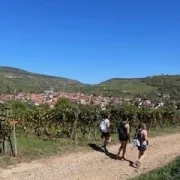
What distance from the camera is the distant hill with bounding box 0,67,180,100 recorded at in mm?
94000

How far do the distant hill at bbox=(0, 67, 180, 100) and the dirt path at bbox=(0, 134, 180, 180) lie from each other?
6690 centimetres

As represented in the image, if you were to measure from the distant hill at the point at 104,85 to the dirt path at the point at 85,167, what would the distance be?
219 feet

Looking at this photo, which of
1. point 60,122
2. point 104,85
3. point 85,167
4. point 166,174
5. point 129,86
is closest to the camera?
point 166,174

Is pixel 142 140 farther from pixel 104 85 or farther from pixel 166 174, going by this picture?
pixel 104 85

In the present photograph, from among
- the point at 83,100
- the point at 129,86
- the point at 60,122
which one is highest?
the point at 129,86

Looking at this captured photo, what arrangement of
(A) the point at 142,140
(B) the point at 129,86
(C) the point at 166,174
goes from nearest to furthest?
(C) the point at 166,174 < (A) the point at 142,140 < (B) the point at 129,86

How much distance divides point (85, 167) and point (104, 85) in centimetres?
11191

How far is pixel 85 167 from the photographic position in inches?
591

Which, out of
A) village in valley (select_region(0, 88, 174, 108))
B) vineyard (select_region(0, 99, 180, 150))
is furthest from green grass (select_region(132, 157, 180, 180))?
village in valley (select_region(0, 88, 174, 108))

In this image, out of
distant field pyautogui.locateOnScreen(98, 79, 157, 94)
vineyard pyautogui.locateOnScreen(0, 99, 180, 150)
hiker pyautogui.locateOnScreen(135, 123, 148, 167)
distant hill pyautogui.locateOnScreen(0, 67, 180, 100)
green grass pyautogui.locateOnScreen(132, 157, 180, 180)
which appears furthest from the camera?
distant field pyautogui.locateOnScreen(98, 79, 157, 94)

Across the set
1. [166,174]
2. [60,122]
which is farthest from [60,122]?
[166,174]

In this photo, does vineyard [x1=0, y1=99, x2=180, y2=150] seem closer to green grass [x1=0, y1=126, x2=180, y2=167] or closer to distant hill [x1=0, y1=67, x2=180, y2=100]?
green grass [x1=0, y1=126, x2=180, y2=167]

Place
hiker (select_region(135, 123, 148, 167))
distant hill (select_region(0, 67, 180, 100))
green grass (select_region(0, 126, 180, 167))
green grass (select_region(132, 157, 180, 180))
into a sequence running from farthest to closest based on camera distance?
1. distant hill (select_region(0, 67, 180, 100))
2. hiker (select_region(135, 123, 148, 167))
3. green grass (select_region(0, 126, 180, 167))
4. green grass (select_region(132, 157, 180, 180))

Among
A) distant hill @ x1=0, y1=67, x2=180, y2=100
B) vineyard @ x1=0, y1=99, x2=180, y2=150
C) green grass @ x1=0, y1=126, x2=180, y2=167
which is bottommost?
green grass @ x1=0, y1=126, x2=180, y2=167
